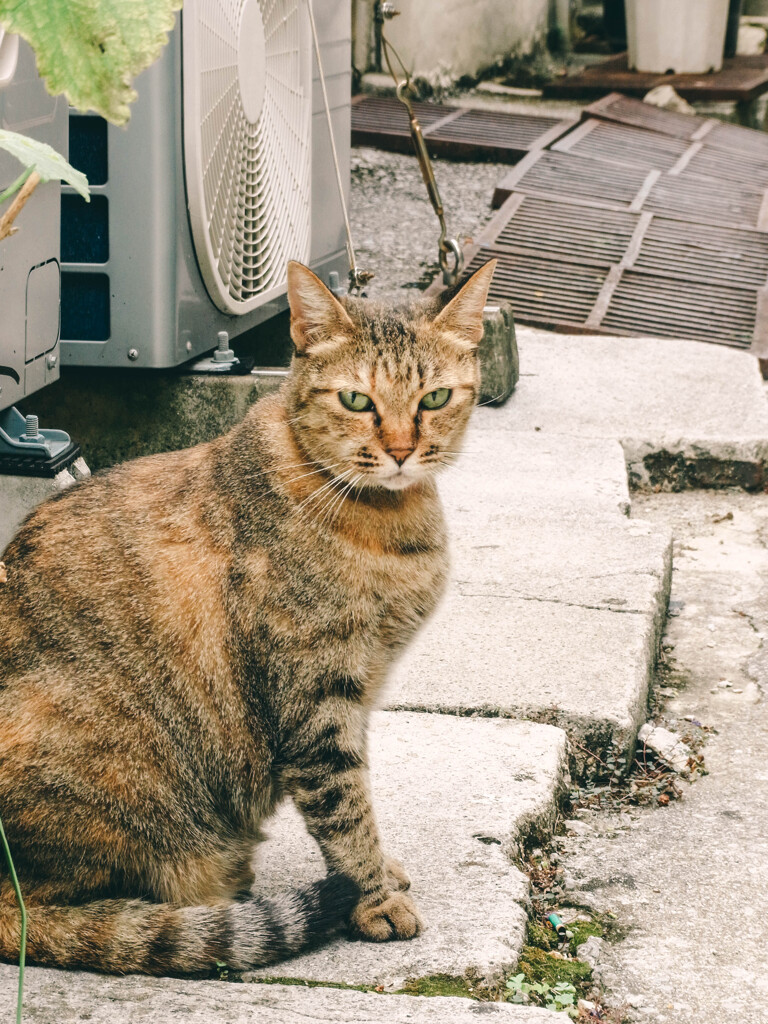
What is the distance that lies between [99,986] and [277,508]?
826 mm

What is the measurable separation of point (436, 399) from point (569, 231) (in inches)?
181

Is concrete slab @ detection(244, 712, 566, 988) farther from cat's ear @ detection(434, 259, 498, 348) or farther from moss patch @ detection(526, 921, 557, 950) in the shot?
cat's ear @ detection(434, 259, 498, 348)

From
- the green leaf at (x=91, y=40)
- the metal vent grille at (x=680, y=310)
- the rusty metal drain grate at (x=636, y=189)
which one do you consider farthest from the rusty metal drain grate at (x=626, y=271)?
the green leaf at (x=91, y=40)

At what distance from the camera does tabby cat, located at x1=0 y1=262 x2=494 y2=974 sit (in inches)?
76.1

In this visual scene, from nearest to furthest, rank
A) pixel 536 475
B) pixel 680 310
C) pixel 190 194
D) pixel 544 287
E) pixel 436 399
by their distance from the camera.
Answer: pixel 436 399
pixel 190 194
pixel 536 475
pixel 680 310
pixel 544 287

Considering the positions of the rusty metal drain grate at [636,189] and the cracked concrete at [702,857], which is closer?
the cracked concrete at [702,857]

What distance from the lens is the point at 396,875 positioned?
2.16m

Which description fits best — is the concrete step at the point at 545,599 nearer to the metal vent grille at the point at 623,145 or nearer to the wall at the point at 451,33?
the metal vent grille at the point at 623,145

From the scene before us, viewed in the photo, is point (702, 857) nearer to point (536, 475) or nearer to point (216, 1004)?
point (216, 1004)

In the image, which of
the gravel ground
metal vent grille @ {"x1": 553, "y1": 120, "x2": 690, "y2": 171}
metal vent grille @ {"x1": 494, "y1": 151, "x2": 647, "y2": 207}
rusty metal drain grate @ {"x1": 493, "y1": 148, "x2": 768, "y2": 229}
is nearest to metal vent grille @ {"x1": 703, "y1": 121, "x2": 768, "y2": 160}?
metal vent grille @ {"x1": 553, "y1": 120, "x2": 690, "y2": 171}

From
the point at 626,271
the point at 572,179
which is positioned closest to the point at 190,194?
the point at 626,271

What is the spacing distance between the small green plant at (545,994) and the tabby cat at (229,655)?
220 mm

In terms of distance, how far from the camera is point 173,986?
1847mm

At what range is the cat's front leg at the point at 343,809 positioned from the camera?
6.66 ft
